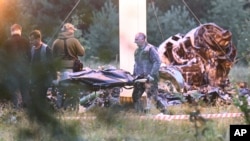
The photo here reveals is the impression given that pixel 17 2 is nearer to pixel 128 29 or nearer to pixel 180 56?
pixel 128 29

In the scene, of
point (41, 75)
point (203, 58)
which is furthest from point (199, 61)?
point (41, 75)

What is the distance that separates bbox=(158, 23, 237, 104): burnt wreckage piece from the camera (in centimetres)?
1238

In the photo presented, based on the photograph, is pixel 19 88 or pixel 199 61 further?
→ pixel 199 61

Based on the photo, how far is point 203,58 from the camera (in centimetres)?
1241

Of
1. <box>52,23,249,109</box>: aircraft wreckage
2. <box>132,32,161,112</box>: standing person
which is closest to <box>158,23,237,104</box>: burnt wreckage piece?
<box>52,23,249,109</box>: aircraft wreckage

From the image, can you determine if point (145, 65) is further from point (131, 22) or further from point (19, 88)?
point (19, 88)

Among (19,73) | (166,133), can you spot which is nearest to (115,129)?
(19,73)

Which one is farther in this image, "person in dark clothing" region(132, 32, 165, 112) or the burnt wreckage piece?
the burnt wreckage piece

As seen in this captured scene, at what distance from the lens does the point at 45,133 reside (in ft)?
9.77

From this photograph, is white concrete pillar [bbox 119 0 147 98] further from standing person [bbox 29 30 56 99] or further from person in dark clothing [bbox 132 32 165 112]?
standing person [bbox 29 30 56 99]

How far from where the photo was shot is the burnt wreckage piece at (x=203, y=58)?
40.6 feet

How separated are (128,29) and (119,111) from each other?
769 cm

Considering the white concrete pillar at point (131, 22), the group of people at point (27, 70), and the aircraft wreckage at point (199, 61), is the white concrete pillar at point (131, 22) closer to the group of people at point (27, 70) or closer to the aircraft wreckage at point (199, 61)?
the aircraft wreckage at point (199, 61)

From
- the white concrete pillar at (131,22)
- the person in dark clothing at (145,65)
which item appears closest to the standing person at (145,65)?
the person in dark clothing at (145,65)
